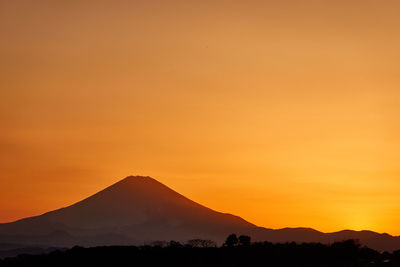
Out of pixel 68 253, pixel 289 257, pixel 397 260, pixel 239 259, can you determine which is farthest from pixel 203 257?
pixel 397 260

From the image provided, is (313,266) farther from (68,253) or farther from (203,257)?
(68,253)

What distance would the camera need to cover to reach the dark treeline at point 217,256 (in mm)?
141125

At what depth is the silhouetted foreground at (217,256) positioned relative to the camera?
5556 inches

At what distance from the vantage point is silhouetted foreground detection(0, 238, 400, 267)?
141125 millimetres

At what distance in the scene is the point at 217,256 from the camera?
14588 cm

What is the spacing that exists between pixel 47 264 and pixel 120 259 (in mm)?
13817

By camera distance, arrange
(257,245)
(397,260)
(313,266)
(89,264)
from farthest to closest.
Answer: (257,245)
(89,264)
(313,266)
(397,260)

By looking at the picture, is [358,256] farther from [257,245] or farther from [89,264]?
[89,264]

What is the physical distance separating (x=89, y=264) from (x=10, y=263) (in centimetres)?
1703

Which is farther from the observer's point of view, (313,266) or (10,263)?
(10,263)

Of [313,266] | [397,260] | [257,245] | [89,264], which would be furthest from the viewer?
[257,245]

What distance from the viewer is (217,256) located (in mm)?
145875

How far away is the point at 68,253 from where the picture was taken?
504 feet

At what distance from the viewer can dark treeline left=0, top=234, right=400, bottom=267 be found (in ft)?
463
